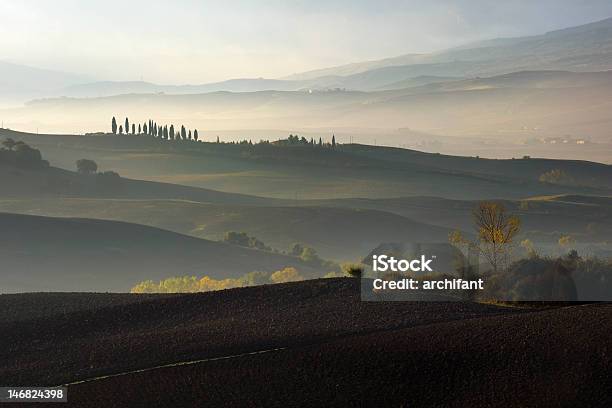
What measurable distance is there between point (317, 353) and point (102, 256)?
96227 millimetres

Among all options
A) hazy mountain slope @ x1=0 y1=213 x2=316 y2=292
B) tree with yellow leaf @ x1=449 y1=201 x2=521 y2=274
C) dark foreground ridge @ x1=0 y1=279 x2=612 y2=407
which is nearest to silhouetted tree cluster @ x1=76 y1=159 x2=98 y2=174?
hazy mountain slope @ x1=0 y1=213 x2=316 y2=292

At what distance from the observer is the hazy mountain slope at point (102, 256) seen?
353 feet

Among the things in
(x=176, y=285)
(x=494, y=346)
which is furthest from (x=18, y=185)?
(x=494, y=346)

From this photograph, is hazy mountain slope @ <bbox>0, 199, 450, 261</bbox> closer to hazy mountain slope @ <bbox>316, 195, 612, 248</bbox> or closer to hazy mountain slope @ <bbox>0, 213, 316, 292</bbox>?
hazy mountain slope @ <bbox>316, 195, 612, 248</bbox>

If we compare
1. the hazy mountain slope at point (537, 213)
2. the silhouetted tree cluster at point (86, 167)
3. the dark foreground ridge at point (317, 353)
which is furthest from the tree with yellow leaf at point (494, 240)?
the silhouetted tree cluster at point (86, 167)

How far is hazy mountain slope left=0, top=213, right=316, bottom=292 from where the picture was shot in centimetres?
10756

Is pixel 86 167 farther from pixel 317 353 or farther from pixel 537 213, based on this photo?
pixel 317 353

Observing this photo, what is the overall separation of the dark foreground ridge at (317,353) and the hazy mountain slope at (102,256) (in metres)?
74.9

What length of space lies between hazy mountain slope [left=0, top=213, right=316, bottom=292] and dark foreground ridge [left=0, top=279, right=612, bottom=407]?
7495 cm

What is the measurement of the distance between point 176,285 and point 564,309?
68.8 meters

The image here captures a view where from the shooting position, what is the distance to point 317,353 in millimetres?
23453

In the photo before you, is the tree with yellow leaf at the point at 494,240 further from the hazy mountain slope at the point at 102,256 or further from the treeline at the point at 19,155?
the treeline at the point at 19,155

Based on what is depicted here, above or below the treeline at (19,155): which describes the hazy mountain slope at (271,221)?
below

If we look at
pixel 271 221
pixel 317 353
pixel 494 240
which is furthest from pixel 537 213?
pixel 317 353
